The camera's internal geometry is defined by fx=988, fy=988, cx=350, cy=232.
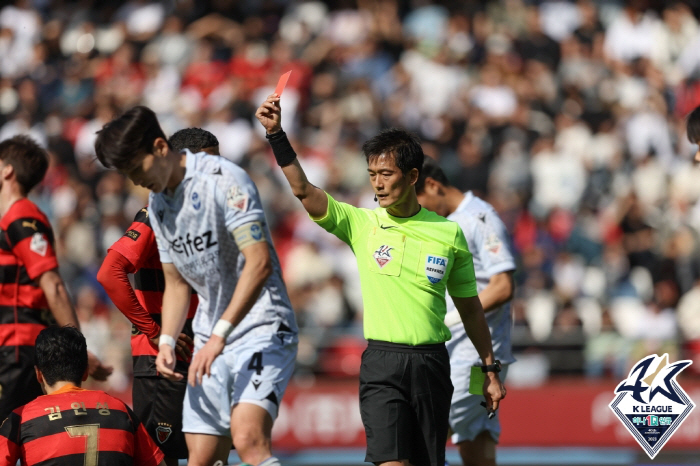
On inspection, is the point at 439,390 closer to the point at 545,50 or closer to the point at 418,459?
the point at 418,459

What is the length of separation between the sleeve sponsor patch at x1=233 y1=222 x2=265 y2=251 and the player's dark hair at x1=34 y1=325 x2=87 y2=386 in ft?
3.38

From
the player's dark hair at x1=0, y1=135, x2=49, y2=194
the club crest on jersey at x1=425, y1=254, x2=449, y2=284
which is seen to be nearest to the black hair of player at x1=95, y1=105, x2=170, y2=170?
the club crest on jersey at x1=425, y1=254, x2=449, y2=284

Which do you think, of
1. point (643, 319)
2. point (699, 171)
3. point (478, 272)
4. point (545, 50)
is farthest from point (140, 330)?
point (545, 50)

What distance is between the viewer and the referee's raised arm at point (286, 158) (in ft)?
17.5

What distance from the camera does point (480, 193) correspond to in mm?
15047

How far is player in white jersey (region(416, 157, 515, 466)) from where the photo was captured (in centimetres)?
731

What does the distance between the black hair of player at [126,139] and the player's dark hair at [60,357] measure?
97 cm

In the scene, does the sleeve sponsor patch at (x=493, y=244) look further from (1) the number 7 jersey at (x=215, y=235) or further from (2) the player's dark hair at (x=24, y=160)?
(2) the player's dark hair at (x=24, y=160)

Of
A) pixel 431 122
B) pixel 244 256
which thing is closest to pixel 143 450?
pixel 244 256

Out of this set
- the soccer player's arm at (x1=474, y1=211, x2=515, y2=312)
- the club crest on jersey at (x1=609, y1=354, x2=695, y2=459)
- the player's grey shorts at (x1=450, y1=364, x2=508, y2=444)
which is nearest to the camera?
the club crest on jersey at (x1=609, y1=354, x2=695, y2=459)

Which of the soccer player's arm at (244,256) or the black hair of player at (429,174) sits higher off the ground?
the black hair of player at (429,174)

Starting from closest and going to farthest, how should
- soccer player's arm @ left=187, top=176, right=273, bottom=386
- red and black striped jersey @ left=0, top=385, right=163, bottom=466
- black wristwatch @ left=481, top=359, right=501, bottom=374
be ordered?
red and black striped jersey @ left=0, top=385, right=163, bottom=466
soccer player's arm @ left=187, top=176, right=273, bottom=386
black wristwatch @ left=481, top=359, right=501, bottom=374

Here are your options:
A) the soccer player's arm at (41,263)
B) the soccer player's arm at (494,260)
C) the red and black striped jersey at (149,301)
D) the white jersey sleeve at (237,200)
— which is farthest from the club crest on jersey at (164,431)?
the soccer player's arm at (494,260)

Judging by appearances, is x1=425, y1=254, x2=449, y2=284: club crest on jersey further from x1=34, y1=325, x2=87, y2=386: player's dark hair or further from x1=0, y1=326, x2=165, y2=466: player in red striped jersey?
x1=34, y1=325, x2=87, y2=386: player's dark hair
